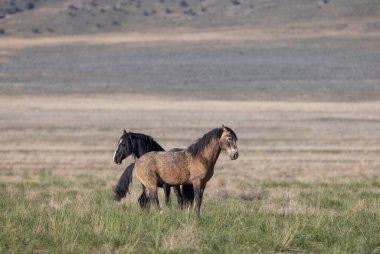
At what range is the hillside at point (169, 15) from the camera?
81250 millimetres

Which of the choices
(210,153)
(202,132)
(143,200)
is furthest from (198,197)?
(202,132)

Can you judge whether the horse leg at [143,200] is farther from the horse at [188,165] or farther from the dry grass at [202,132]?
the dry grass at [202,132]

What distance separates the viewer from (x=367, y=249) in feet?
29.4

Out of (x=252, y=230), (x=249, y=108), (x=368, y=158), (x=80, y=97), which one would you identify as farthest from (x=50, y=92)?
(x=252, y=230)

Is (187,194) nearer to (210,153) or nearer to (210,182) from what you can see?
(210,153)

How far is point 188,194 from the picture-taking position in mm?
12016

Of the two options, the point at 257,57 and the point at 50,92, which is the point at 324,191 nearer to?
the point at 50,92

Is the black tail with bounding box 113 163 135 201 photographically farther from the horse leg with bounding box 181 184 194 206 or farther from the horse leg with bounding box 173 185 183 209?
the horse leg with bounding box 181 184 194 206

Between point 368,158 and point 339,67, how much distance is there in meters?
37.7

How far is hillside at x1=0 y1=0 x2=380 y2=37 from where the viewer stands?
267 ft

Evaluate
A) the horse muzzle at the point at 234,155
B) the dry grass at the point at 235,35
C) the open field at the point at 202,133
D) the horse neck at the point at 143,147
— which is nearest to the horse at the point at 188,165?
the horse muzzle at the point at 234,155

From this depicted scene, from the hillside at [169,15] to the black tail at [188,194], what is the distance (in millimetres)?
66355

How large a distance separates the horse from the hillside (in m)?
67.1

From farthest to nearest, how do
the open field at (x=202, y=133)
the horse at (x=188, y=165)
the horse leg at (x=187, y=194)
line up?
1. the horse leg at (x=187, y=194)
2. the horse at (x=188, y=165)
3. the open field at (x=202, y=133)
